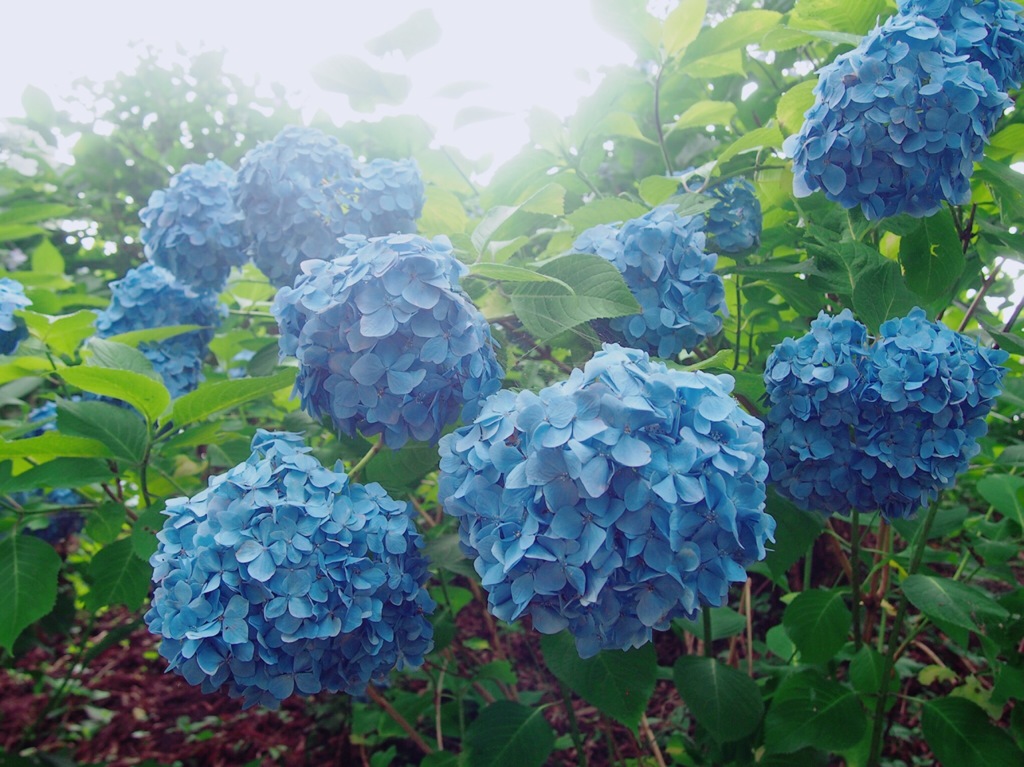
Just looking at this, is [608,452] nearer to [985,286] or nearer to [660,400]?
[660,400]

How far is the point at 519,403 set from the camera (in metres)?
0.83

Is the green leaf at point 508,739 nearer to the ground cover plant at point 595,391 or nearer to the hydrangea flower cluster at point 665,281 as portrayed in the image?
the ground cover plant at point 595,391

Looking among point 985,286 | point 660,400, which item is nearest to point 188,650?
point 660,400

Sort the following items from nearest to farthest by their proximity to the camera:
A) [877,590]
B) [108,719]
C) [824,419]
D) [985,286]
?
1. [824,419]
2. [985,286]
3. [877,590]
4. [108,719]

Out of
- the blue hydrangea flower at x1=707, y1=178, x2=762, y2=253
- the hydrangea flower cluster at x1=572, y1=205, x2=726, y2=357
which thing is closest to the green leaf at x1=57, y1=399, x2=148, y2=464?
the hydrangea flower cluster at x1=572, y1=205, x2=726, y2=357

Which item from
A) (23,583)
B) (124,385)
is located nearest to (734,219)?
(124,385)

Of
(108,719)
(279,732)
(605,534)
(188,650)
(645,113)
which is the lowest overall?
(108,719)

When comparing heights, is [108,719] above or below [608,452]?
below

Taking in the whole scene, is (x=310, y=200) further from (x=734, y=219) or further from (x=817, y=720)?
(x=817, y=720)

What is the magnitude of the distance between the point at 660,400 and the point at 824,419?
1.41ft

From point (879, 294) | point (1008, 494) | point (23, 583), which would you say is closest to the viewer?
point (879, 294)

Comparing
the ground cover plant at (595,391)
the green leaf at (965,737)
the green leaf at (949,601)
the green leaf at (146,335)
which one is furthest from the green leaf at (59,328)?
the green leaf at (965,737)

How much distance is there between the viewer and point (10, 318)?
5.16 feet

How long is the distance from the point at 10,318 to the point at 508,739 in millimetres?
1380
